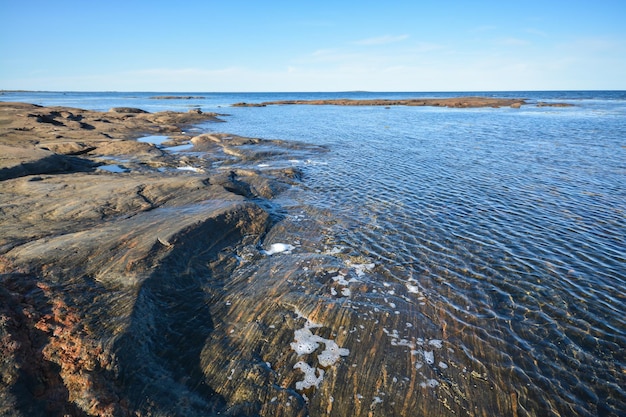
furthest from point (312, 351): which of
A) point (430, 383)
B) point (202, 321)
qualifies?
point (202, 321)

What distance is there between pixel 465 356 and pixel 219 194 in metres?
12.2

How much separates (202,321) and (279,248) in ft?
14.9

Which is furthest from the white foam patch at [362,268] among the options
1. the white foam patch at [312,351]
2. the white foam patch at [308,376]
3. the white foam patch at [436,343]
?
the white foam patch at [308,376]

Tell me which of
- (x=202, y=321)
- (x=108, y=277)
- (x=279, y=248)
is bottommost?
(x=279, y=248)

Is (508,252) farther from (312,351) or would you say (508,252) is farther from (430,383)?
(312,351)

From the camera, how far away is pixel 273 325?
8133 mm

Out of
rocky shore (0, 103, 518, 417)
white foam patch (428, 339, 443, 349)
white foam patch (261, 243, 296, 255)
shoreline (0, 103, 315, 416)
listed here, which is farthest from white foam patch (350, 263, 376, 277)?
shoreline (0, 103, 315, 416)

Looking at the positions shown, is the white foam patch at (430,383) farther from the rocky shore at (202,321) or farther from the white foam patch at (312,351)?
the white foam patch at (312,351)

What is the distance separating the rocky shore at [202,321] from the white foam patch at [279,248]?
0.28 feet

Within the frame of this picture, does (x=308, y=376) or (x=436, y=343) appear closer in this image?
(x=308, y=376)

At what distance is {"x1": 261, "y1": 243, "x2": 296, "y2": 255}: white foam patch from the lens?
11.9 meters

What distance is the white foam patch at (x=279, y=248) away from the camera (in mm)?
11922

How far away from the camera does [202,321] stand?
8.16 meters

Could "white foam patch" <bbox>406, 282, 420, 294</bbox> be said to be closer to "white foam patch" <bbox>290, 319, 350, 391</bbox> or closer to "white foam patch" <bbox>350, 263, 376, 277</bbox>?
"white foam patch" <bbox>350, 263, 376, 277</bbox>
